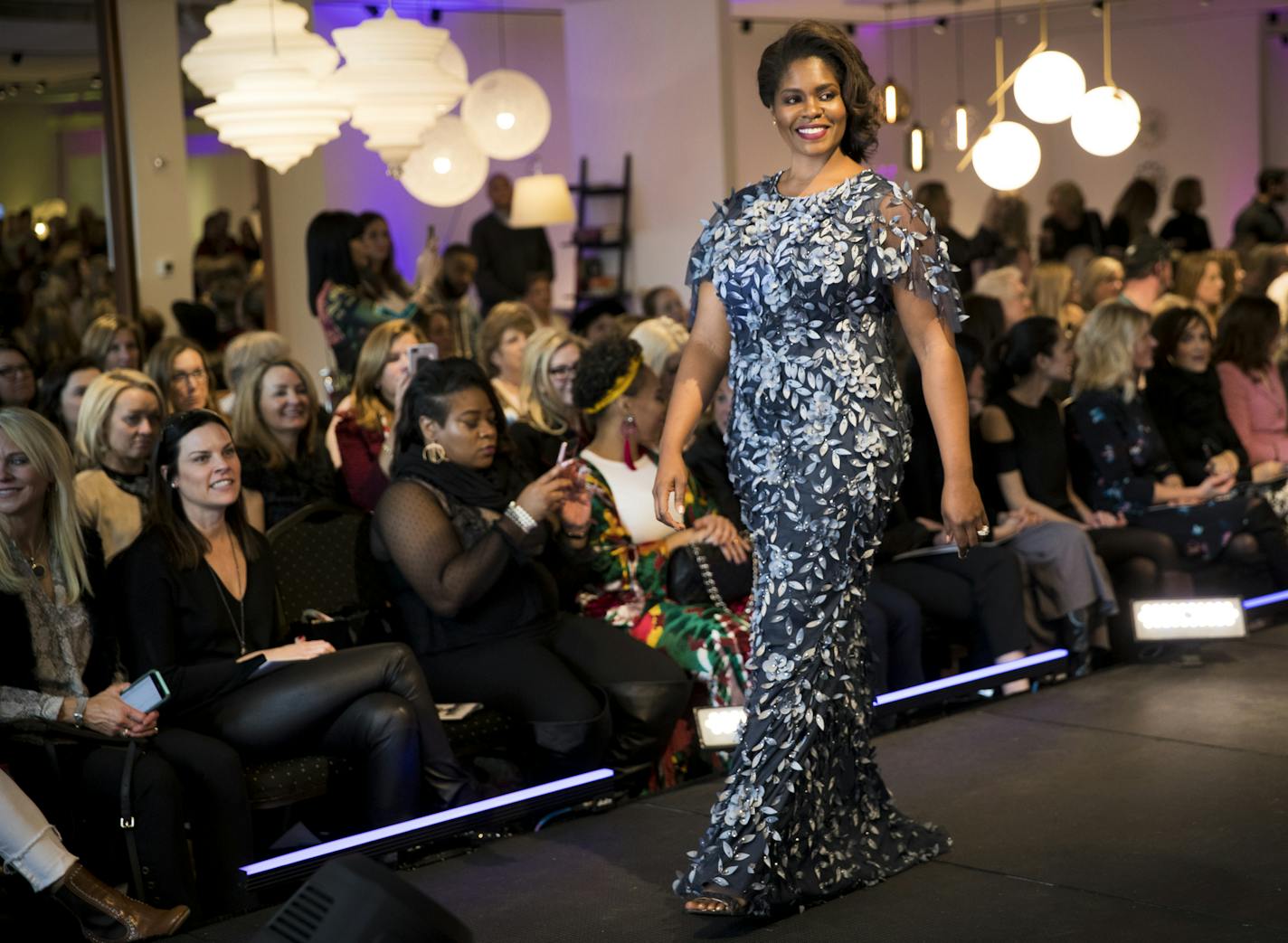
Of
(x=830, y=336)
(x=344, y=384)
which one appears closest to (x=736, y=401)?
(x=830, y=336)

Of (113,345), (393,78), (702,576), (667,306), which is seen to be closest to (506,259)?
(667,306)

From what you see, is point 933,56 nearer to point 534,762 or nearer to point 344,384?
point 344,384

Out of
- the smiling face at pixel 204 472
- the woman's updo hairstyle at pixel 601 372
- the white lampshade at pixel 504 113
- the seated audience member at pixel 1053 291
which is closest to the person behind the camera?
the smiling face at pixel 204 472

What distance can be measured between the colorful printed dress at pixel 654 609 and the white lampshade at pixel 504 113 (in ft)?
13.1

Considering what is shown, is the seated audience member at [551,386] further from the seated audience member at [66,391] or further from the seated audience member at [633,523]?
the seated audience member at [66,391]

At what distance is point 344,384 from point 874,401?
3568 mm

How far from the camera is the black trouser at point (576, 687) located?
3.75m

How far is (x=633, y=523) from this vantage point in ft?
14.1

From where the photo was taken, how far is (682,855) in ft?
10.9

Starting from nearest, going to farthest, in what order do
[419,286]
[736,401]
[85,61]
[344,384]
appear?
[736,401] < [344,384] < [419,286] < [85,61]

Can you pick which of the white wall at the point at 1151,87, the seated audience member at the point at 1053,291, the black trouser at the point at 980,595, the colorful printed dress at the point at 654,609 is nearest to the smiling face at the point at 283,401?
the colorful printed dress at the point at 654,609

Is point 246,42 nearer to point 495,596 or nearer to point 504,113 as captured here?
point 495,596

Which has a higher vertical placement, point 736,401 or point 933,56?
point 933,56

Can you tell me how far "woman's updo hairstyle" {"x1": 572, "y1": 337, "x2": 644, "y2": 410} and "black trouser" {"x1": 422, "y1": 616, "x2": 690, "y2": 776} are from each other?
0.59 meters
